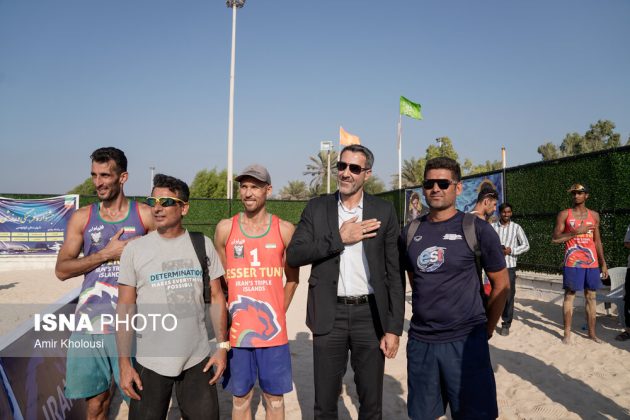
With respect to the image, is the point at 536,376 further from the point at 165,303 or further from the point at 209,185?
the point at 209,185

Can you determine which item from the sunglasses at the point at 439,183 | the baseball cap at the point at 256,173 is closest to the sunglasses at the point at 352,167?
the sunglasses at the point at 439,183

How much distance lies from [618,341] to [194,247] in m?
6.98

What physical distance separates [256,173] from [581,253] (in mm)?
5844

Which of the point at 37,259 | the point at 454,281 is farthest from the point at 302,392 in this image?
the point at 37,259

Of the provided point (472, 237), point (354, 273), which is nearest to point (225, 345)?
point (354, 273)

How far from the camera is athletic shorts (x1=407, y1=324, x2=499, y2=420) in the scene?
2.62m

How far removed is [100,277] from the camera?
3086mm

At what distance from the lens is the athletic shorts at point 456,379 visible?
8.61 ft

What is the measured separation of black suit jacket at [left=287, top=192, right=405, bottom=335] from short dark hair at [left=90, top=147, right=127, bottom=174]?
61.4 inches

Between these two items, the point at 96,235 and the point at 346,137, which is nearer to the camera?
the point at 96,235

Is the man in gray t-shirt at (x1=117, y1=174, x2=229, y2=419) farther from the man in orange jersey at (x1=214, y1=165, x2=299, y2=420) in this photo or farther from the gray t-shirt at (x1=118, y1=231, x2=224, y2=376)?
the man in orange jersey at (x1=214, y1=165, x2=299, y2=420)

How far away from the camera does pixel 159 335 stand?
2664 millimetres

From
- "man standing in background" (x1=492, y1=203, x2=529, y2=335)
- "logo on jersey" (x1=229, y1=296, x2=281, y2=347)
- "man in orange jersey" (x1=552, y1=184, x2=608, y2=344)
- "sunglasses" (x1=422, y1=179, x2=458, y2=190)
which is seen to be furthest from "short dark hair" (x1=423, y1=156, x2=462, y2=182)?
"man standing in background" (x1=492, y1=203, x2=529, y2=335)

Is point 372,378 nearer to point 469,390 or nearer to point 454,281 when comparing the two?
point 469,390
